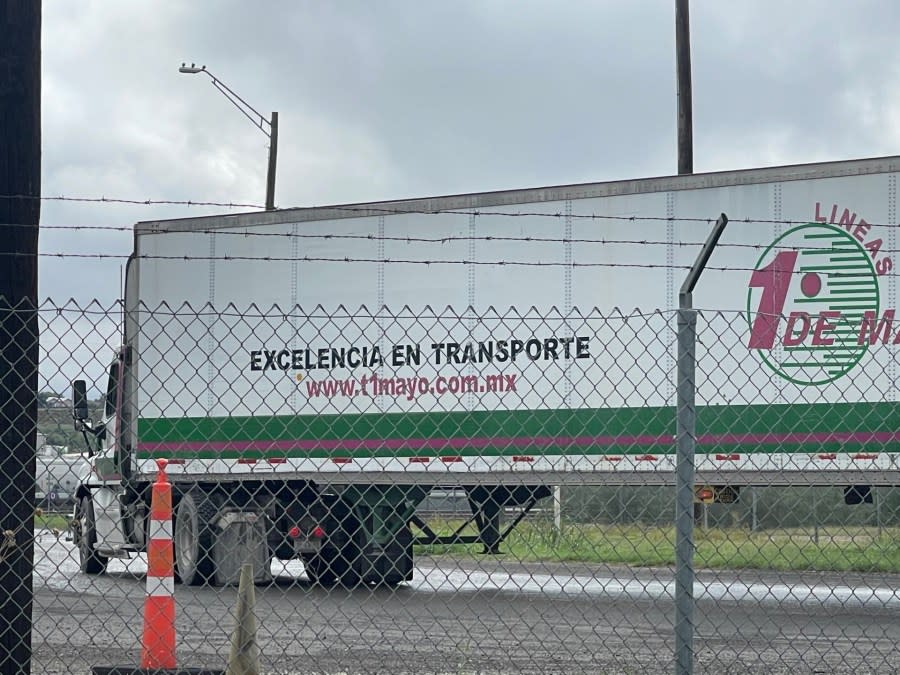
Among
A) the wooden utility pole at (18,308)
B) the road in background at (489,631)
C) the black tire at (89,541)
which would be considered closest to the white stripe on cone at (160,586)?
the road in background at (489,631)

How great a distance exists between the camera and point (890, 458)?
1259 centimetres

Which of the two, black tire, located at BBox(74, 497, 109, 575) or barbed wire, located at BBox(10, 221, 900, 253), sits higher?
barbed wire, located at BBox(10, 221, 900, 253)

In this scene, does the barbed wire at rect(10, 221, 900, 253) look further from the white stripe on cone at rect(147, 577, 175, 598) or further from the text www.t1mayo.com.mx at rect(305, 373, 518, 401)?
the white stripe on cone at rect(147, 577, 175, 598)

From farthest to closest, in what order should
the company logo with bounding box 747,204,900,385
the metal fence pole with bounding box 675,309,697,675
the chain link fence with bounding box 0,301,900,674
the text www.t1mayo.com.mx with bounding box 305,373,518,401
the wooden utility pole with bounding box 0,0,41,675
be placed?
the text www.t1mayo.com.mx with bounding box 305,373,518,401
the company logo with bounding box 747,204,900,385
the chain link fence with bounding box 0,301,900,674
the wooden utility pole with bounding box 0,0,41,675
the metal fence pole with bounding box 675,309,697,675

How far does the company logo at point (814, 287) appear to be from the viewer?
12.9 meters

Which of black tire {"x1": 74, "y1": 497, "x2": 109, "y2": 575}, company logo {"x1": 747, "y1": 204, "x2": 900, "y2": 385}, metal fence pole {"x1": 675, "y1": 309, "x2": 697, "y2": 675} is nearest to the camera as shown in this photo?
metal fence pole {"x1": 675, "y1": 309, "x2": 697, "y2": 675}

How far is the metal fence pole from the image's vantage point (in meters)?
5.20

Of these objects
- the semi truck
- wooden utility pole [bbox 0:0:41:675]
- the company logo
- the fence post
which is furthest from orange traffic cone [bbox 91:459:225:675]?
the company logo

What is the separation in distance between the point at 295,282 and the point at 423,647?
6.62 meters

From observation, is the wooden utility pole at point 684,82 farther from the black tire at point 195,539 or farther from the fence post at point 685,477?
the fence post at point 685,477

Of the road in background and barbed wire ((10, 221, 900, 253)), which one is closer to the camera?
the road in background

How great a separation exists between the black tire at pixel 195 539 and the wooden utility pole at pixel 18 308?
917cm

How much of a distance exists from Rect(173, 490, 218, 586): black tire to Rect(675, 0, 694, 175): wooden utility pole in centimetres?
830

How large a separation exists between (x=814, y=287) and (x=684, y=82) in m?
7.41
